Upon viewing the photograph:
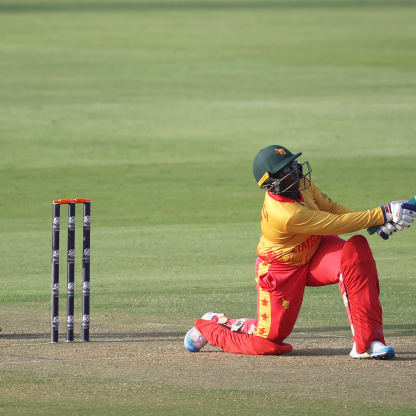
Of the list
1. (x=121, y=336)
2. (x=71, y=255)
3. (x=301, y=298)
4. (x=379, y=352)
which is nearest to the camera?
(x=379, y=352)

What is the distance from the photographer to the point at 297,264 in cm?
806

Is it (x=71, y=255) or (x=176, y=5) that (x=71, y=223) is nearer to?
(x=71, y=255)

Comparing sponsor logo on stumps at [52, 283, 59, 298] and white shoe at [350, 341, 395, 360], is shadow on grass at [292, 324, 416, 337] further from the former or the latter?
sponsor logo on stumps at [52, 283, 59, 298]

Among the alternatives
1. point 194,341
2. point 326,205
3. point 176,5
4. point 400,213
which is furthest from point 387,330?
point 176,5

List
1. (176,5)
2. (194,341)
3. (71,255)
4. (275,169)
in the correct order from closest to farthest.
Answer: (275,169) → (194,341) → (71,255) → (176,5)

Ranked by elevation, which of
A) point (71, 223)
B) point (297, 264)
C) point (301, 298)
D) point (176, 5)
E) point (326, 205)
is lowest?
point (301, 298)

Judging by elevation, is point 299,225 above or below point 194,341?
above

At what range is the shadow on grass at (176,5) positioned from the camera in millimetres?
48906

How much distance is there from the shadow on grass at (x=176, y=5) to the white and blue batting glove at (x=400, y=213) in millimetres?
41182

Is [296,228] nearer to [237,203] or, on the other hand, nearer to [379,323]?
[379,323]

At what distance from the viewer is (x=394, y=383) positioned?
7250 millimetres

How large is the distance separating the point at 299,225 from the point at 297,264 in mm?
314

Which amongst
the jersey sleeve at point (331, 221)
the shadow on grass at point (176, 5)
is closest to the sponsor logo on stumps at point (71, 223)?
the jersey sleeve at point (331, 221)

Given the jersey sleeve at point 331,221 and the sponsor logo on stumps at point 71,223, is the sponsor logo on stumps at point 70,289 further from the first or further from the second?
the jersey sleeve at point 331,221
